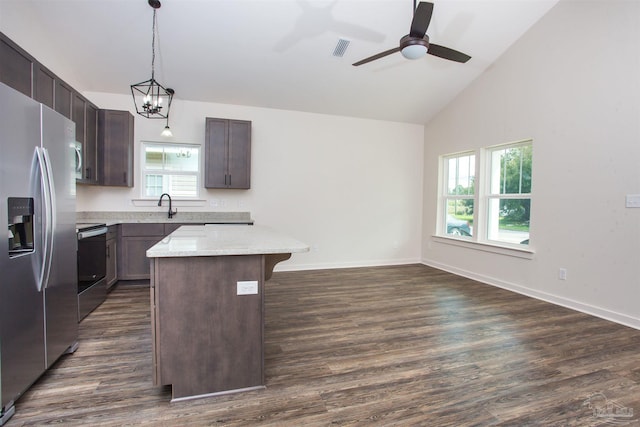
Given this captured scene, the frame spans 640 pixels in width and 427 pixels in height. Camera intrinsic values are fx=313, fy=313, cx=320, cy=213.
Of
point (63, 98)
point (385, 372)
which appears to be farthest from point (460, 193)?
point (63, 98)

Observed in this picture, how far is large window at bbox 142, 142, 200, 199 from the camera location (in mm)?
4688

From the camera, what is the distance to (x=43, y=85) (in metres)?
2.88

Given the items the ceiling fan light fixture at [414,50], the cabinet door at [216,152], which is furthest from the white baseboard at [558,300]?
the cabinet door at [216,152]

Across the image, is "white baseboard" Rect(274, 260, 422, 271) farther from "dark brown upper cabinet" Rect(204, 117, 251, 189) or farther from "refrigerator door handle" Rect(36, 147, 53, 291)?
"refrigerator door handle" Rect(36, 147, 53, 291)

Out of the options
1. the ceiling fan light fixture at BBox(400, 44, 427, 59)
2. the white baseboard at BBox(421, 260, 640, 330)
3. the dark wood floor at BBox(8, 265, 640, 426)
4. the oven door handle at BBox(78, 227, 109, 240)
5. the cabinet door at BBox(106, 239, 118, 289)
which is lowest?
the dark wood floor at BBox(8, 265, 640, 426)

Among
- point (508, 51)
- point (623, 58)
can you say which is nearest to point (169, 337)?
point (623, 58)

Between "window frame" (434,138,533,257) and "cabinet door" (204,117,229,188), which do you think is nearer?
"window frame" (434,138,533,257)

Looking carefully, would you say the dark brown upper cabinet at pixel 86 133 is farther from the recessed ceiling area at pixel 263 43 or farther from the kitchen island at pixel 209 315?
the kitchen island at pixel 209 315

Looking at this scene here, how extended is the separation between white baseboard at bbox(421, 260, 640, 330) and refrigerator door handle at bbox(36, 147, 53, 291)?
15.8 feet

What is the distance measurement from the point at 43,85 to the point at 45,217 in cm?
176

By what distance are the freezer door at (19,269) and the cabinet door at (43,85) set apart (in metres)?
1.26

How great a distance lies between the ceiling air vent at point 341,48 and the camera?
12.5 ft

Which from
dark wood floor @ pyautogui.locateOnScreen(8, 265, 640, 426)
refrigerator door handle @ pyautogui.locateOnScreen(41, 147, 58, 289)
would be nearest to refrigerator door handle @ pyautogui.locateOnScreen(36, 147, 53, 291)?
refrigerator door handle @ pyautogui.locateOnScreen(41, 147, 58, 289)

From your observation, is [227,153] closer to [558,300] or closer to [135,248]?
[135,248]
